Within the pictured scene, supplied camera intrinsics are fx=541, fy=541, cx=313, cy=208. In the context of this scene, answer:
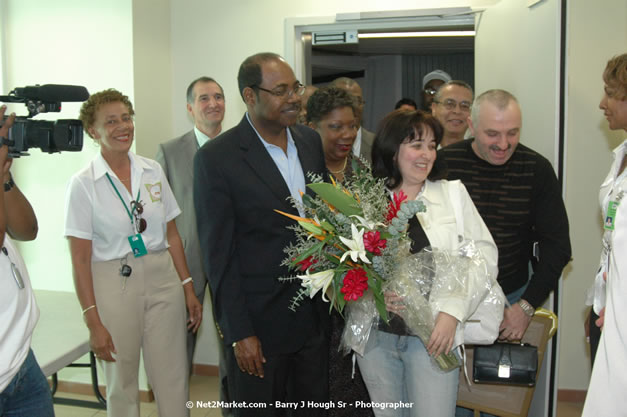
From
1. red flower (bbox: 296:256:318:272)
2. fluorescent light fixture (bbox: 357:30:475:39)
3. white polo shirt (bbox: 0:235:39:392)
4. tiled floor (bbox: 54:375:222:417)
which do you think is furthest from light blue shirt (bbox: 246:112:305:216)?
fluorescent light fixture (bbox: 357:30:475:39)

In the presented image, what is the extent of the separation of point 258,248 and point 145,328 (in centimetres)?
90

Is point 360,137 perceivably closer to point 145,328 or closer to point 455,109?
point 455,109

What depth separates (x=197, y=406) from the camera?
145 inches

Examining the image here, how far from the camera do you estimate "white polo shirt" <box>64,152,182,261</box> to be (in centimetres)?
245

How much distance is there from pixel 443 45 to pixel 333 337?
5040 millimetres

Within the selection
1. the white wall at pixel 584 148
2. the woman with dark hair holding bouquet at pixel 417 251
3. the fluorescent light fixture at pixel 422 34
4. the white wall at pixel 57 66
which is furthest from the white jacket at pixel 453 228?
the fluorescent light fixture at pixel 422 34

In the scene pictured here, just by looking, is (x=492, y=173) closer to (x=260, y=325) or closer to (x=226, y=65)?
(x=260, y=325)

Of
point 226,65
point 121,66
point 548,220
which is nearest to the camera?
point 548,220

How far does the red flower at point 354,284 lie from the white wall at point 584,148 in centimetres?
229

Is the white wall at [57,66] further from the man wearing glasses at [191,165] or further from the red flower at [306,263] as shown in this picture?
the red flower at [306,263]

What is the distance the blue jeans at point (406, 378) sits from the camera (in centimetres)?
190

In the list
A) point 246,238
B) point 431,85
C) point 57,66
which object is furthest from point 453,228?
point 57,66

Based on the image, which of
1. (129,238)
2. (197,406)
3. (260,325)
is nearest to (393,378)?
(260,325)

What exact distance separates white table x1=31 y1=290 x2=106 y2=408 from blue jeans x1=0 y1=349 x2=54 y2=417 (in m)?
0.58
